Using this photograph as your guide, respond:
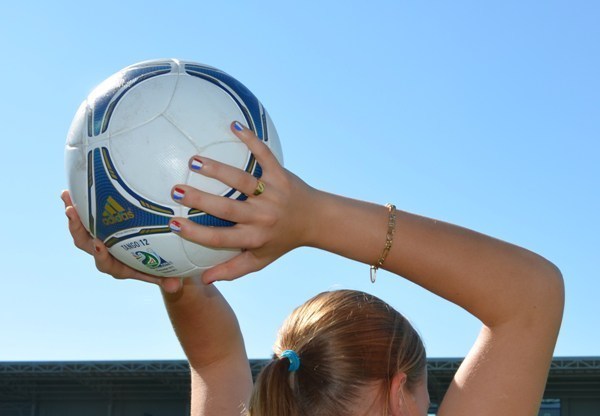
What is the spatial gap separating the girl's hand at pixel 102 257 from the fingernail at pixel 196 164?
0.55 metres

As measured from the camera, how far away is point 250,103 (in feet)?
9.59

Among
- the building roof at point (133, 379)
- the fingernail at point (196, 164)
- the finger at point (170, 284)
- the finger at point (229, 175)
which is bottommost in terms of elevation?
the finger at point (170, 284)

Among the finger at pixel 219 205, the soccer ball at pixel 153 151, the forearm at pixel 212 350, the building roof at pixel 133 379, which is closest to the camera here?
the finger at pixel 219 205

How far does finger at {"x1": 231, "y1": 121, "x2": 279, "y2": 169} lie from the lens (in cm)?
235

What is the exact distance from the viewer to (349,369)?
2.60 meters

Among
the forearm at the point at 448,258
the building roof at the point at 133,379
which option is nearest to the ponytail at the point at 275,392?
the forearm at the point at 448,258

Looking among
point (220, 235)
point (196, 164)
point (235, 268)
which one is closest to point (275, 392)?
point (235, 268)

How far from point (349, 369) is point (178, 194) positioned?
0.69m

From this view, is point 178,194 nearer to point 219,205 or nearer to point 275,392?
point 219,205

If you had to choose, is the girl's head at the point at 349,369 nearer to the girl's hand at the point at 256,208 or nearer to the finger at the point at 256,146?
the girl's hand at the point at 256,208

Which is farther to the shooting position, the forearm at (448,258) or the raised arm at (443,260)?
the forearm at (448,258)

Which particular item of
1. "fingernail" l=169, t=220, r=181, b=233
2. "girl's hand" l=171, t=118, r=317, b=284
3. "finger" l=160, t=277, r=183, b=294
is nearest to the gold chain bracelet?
"girl's hand" l=171, t=118, r=317, b=284

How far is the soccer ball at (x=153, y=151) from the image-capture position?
2.64m

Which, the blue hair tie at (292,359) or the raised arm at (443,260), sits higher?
the raised arm at (443,260)
